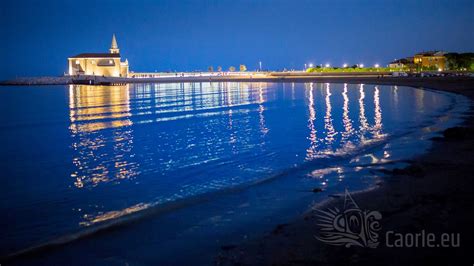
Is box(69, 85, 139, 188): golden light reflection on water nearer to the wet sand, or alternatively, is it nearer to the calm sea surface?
the calm sea surface

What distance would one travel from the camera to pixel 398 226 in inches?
282

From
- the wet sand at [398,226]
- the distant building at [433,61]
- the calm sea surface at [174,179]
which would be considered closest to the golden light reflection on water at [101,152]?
the calm sea surface at [174,179]

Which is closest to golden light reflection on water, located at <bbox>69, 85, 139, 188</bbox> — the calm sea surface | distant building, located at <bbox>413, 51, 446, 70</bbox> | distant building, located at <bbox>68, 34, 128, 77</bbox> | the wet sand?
the calm sea surface

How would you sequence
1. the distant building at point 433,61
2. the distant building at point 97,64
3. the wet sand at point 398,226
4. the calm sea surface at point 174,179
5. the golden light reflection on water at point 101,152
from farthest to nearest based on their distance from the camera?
the distant building at point 97,64
the distant building at point 433,61
the golden light reflection on water at point 101,152
the calm sea surface at point 174,179
the wet sand at point 398,226

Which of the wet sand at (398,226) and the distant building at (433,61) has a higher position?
the distant building at (433,61)

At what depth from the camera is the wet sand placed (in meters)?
6.02

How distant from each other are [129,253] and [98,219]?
230cm

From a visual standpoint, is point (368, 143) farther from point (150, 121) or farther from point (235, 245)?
point (150, 121)

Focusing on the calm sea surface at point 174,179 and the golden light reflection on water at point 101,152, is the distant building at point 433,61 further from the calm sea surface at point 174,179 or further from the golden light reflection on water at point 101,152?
the golden light reflection on water at point 101,152

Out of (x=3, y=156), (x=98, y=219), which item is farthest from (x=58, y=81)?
(x=98, y=219)

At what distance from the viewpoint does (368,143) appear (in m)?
17.6

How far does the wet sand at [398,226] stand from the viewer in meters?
6.02

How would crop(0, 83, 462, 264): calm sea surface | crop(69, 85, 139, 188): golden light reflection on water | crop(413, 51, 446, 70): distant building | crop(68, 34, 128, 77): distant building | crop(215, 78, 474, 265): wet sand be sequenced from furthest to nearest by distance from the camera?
crop(68, 34, 128, 77): distant building, crop(413, 51, 446, 70): distant building, crop(69, 85, 139, 188): golden light reflection on water, crop(0, 83, 462, 264): calm sea surface, crop(215, 78, 474, 265): wet sand

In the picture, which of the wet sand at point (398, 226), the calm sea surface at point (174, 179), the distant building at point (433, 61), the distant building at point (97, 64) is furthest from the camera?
the distant building at point (97, 64)
